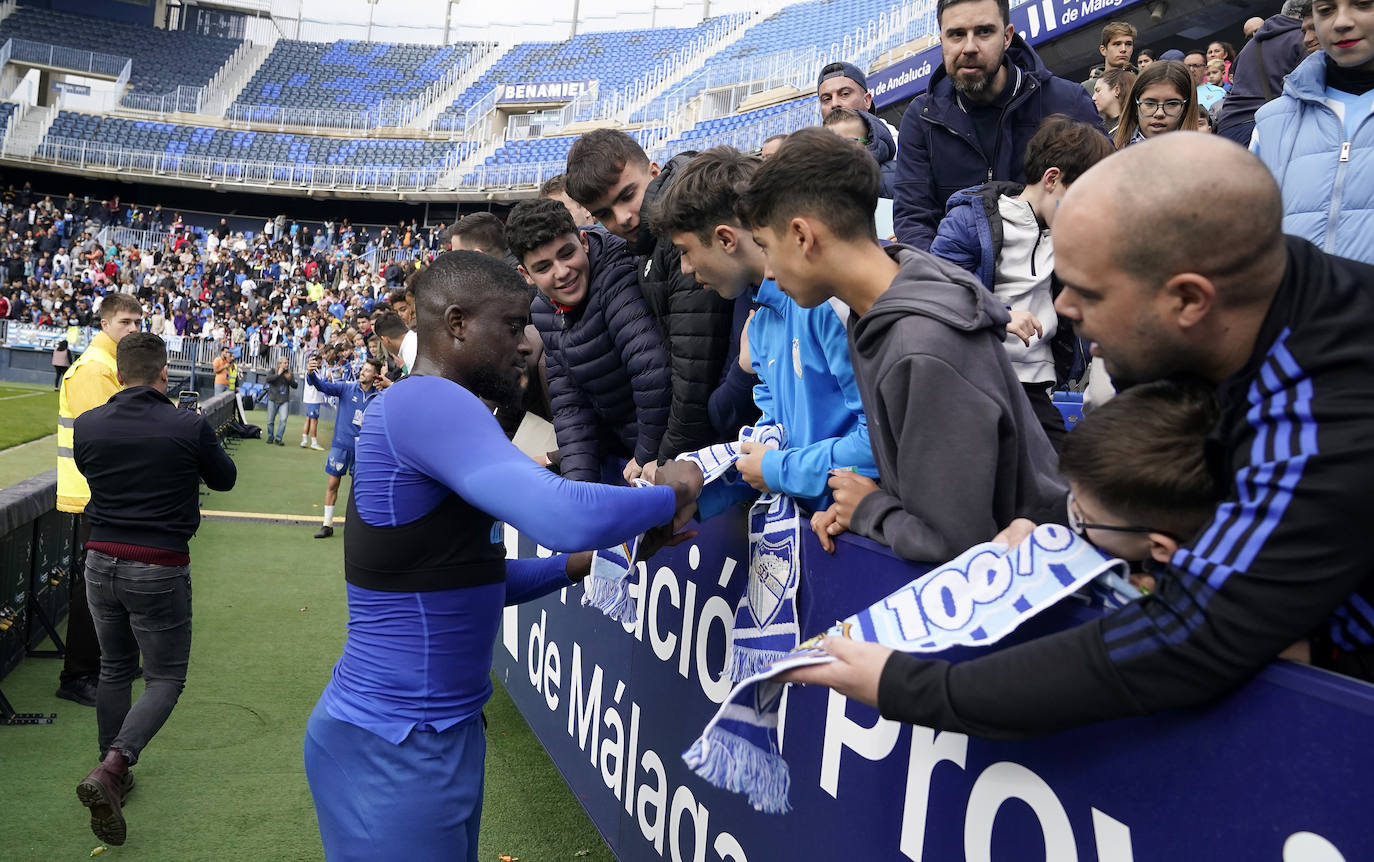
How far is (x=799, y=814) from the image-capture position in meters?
2.29

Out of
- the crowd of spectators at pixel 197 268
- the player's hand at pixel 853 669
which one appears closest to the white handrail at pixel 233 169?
the crowd of spectators at pixel 197 268

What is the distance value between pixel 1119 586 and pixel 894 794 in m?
0.70

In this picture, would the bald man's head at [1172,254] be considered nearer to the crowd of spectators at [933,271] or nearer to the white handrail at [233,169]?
the crowd of spectators at [933,271]

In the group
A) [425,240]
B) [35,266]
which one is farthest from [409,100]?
[35,266]

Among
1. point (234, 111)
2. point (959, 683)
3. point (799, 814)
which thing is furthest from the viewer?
point (234, 111)

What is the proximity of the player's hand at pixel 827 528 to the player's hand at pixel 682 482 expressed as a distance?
34 centimetres

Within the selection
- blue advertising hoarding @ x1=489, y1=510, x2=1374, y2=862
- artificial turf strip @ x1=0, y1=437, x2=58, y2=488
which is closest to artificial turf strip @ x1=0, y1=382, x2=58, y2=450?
artificial turf strip @ x1=0, y1=437, x2=58, y2=488

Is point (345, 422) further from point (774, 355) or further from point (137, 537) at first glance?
point (774, 355)

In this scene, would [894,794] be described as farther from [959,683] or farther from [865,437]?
[865,437]

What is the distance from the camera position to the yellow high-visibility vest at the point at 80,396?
560 centimetres

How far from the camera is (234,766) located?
15.1 feet

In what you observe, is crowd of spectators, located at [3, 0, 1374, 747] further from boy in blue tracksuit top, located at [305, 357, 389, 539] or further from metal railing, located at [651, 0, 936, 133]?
metal railing, located at [651, 0, 936, 133]

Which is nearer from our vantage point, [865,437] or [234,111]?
[865,437]

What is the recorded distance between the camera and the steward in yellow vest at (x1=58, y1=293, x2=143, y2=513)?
18.4ft
